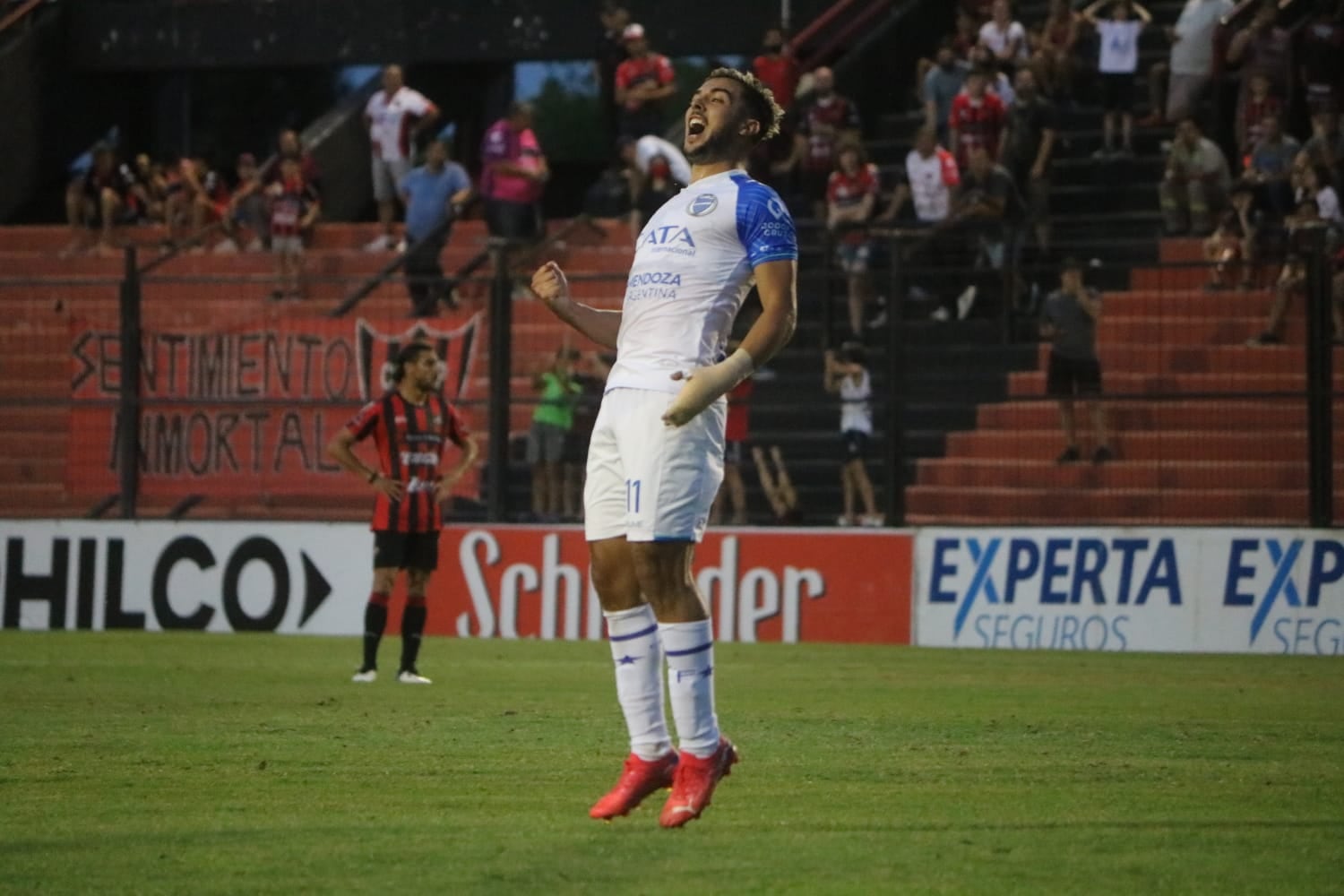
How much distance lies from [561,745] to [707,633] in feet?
9.27

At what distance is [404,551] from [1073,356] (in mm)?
6839

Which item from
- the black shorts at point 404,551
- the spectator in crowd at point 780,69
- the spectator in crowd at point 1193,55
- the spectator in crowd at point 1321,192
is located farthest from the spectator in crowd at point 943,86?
the black shorts at point 404,551

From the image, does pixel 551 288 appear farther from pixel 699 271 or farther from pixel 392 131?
pixel 392 131

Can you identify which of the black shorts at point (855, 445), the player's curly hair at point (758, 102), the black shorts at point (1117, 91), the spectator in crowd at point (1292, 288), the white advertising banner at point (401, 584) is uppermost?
the black shorts at point (1117, 91)

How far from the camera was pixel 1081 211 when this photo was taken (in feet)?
81.0

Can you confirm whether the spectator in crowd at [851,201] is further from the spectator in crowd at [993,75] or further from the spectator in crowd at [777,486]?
the spectator in crowd at [777,486]

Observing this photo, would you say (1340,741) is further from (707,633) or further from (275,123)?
(275,123)

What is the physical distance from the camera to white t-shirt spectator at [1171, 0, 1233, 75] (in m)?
24.3

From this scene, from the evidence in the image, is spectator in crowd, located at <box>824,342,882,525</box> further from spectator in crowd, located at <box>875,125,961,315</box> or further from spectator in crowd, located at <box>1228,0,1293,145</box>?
spectator in crowd, located at <box>1228,0,1293,145</box>

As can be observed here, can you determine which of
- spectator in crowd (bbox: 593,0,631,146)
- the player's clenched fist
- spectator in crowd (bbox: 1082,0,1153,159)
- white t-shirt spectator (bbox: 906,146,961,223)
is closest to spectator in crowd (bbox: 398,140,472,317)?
spectator in crowd (bbox: 593,0,631,146)

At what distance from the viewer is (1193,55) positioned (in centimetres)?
2442

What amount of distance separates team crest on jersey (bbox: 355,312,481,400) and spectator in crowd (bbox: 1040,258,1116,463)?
4.87 m

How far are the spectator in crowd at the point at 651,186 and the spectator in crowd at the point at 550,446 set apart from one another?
4209mm

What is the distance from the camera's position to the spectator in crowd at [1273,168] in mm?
22031
